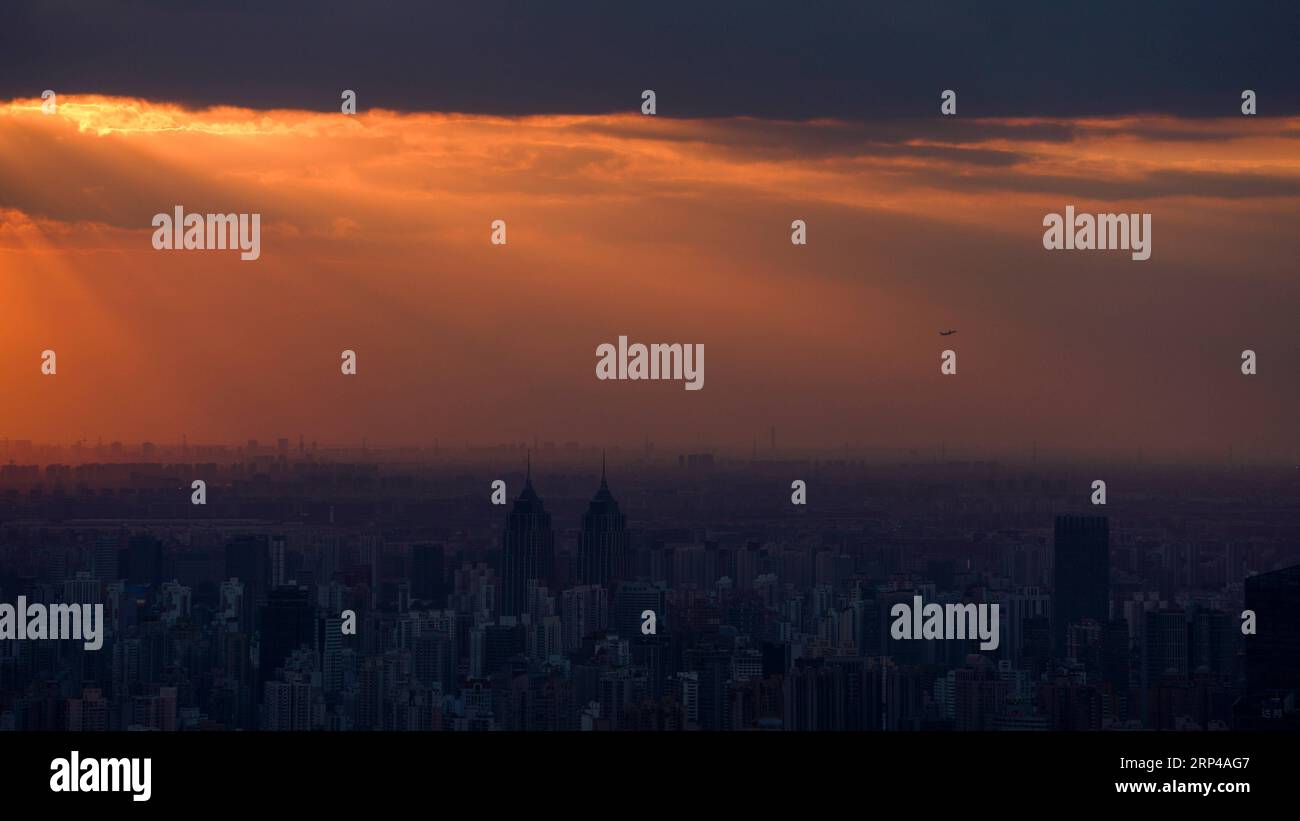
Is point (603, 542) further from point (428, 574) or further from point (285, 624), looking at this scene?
point (285, 624)

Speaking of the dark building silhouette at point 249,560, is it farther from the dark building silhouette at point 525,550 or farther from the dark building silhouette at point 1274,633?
the dark building silhouette at point 1274,633

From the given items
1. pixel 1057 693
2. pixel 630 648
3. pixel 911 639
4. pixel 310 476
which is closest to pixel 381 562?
pixel 310 476

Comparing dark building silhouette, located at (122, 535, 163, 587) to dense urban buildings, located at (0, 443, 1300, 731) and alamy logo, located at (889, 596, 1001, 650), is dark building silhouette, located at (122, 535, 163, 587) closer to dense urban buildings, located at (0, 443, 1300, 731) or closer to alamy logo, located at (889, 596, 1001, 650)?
dense urban buildings, located at (0, 443, 1300, 731)
